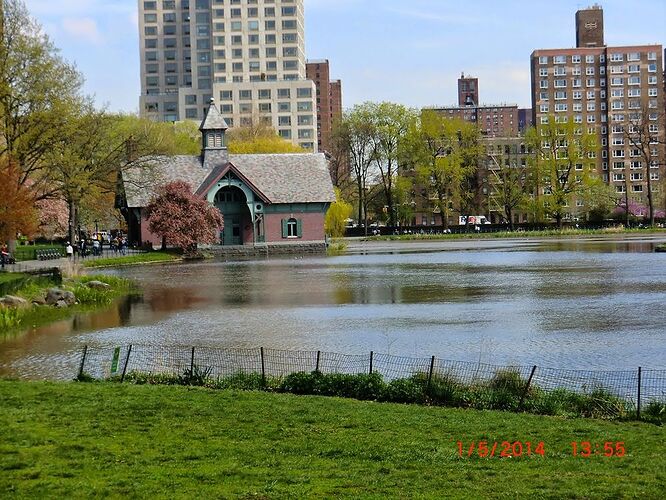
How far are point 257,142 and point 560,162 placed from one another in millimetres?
35251

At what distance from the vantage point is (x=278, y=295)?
116 feet

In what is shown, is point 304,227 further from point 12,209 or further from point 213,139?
point 12,209

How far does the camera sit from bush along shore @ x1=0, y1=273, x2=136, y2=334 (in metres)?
28.5

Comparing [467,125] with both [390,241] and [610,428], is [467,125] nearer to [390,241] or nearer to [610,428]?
[390,241]

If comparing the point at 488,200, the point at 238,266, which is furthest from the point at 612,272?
the point at 488,200

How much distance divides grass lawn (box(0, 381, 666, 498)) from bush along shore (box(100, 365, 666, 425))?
0.70 m

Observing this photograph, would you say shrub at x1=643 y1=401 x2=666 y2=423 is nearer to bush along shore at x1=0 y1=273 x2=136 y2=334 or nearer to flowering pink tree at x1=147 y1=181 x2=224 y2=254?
bush along shore at x1=0 y1=273 x2=136 y2=334

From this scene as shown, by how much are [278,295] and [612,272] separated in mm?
16438

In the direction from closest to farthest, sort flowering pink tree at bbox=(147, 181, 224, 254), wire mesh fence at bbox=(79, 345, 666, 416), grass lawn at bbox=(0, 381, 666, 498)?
grass lawn at bbox=(0, 381, 666, 498) → wire mesh fence at bbox=(79, 345, 666, 416) → flowering pink tree at bbox=(147, 181, 224, 254)

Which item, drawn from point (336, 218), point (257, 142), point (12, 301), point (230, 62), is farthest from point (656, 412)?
point (230, 62)

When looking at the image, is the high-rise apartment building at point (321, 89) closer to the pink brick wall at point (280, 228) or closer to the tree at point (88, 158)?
the pink brick wall at point (280, 228)

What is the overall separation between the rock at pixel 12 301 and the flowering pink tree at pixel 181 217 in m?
35.4

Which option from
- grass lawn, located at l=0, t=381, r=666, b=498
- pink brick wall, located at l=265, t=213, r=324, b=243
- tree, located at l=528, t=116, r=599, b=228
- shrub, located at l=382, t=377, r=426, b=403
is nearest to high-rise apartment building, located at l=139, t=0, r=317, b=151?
tree, located at l=528, t=116, r=599, b=228
